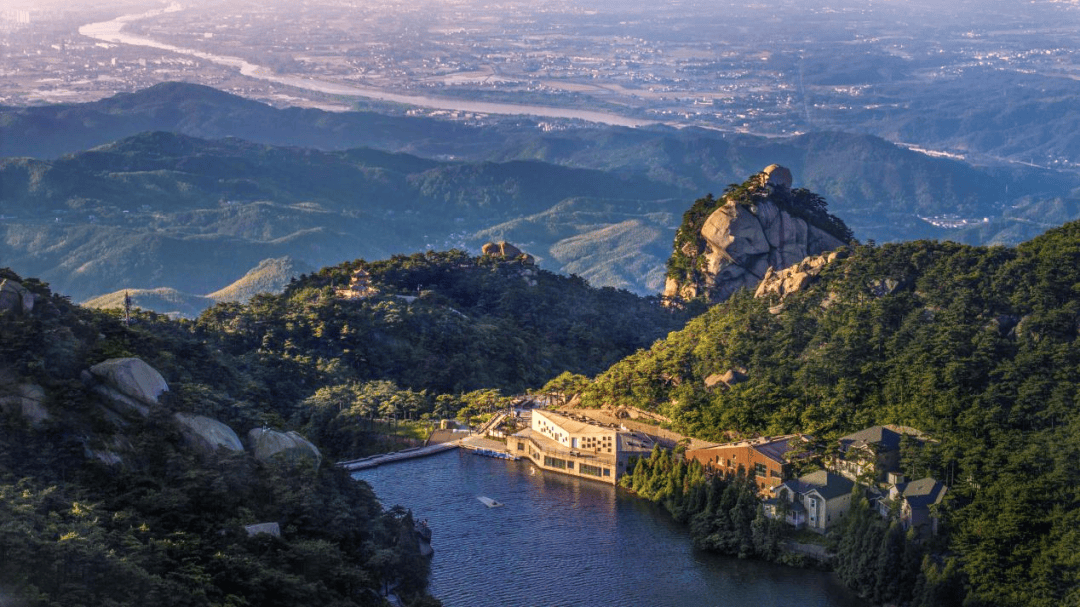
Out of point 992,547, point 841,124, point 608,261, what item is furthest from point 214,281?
point 841,124

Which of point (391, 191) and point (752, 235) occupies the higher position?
point (752, 235)

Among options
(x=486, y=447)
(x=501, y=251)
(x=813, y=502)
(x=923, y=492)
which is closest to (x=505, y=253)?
(x=501, y=251)

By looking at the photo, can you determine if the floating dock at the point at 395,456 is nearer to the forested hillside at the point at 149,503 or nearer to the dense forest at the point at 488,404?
the dense forest at the point at 488,404

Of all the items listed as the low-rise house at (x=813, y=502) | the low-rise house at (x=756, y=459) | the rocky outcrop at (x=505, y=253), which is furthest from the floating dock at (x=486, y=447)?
the rocky outcrop at (x=505, y=253)

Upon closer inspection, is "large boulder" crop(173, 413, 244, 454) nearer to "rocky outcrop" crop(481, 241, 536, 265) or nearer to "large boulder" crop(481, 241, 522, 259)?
"rocky outcrop" crop(481, 241, 536, 265)

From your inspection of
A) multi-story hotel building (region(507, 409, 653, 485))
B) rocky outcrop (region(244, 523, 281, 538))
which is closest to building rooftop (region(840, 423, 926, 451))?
multi-story hotel building (region(507, 409, 653, 485))

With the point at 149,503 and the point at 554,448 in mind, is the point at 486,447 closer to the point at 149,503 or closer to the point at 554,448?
the point at 554,448
